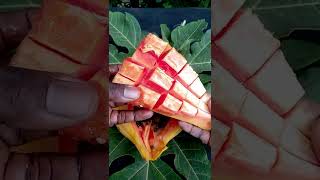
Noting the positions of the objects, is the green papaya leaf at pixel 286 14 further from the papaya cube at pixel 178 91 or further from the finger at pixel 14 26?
the finger at pixel 14 26

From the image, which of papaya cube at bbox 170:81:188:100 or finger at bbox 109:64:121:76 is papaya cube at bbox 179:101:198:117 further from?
finger at bbox 109:64:121:76

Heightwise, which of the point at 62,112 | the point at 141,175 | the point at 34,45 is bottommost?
the point at 141,175

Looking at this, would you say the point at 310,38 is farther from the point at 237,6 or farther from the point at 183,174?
the point at 183,174

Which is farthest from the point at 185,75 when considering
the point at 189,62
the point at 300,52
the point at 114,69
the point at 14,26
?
the point at 14,26

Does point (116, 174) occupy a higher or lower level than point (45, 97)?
lower

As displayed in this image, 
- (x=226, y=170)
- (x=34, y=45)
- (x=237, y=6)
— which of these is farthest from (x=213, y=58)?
(x=34, y=45)

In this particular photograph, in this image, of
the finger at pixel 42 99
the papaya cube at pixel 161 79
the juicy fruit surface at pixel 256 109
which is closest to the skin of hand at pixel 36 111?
the finger at pixel 42 99
